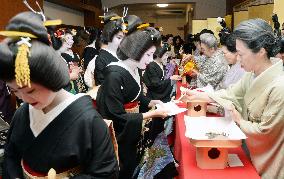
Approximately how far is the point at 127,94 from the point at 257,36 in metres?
1.38

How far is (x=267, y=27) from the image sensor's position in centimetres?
282

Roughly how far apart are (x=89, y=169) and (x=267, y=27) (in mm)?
1915

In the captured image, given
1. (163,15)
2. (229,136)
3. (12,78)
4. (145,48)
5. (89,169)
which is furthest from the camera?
(163,15)

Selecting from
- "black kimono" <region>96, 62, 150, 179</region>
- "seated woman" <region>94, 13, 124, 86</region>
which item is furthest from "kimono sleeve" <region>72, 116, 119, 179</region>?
"seated woman" <region>94, 13, 124, 86</region>

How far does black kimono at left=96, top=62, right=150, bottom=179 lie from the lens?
333 centimetres

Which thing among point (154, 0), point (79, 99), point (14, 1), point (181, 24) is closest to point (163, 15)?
point (181, 24)

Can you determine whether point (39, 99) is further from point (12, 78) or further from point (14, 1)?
point (14, 1)

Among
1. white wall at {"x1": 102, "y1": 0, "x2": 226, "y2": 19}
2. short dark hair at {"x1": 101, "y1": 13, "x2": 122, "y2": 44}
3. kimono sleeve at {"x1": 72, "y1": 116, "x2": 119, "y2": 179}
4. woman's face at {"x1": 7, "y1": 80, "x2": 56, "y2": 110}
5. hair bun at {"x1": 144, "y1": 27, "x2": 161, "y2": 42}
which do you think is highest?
white wall at {"x1": 102, "y1": 0, "x2": 226, "y2": 19}

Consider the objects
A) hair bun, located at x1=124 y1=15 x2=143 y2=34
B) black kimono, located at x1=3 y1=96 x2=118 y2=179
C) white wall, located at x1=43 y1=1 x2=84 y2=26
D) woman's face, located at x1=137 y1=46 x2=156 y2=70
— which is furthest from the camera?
white wall, located at x1=43 y1=1 x2=84 y2=26

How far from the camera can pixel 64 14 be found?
11.3 meters

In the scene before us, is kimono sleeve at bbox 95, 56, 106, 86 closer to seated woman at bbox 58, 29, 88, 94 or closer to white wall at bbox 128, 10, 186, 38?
seated woman at bbox 58, 29, 88, 94

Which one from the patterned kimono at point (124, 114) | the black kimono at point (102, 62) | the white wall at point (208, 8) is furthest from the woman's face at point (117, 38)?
the white wall at point (208, 8)

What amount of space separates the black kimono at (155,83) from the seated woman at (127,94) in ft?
9.64

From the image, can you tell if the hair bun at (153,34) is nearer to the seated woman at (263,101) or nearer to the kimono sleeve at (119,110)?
the kimono sleeve at (119,110)
